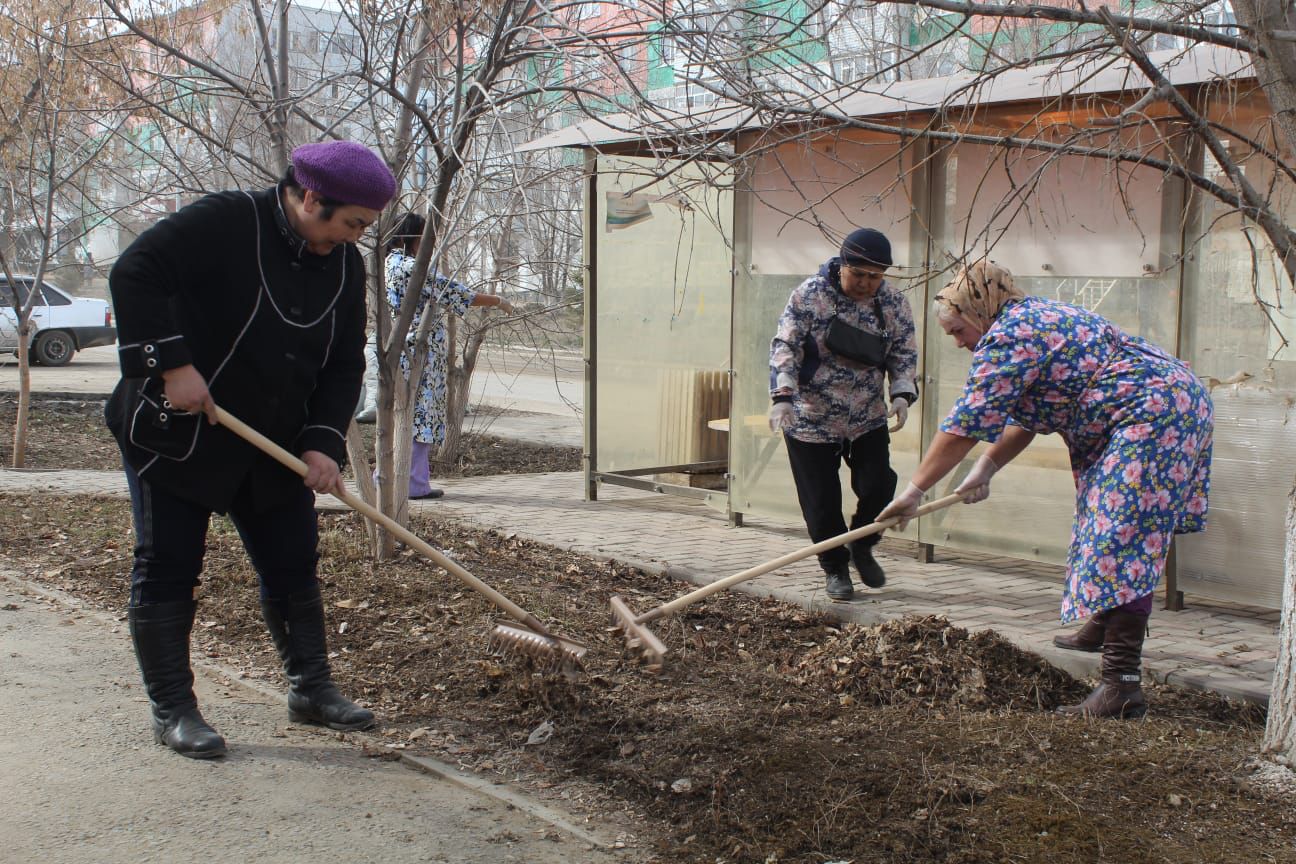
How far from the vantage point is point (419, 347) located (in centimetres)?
629

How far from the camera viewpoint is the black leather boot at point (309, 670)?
13.7 ft

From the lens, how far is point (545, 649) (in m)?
4.21

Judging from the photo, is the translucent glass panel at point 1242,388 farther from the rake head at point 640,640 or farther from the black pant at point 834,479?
the rake head at point 640,640

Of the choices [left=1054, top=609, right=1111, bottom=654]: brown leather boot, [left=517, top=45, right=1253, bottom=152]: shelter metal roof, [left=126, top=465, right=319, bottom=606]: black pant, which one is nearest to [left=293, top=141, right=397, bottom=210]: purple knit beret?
[left=517, top=45, right=1253, bottom=152]: shelter metal roof

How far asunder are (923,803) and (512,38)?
3.48m

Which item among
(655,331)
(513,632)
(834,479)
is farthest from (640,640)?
(655,331)

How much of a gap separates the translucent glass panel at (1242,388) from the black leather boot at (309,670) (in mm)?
3833

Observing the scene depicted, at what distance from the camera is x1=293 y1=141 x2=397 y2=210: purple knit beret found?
375 cm

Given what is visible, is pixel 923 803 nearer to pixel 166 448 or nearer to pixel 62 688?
pixel 166 448

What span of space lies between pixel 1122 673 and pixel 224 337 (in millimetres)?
3070

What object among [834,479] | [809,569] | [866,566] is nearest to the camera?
[834,479]

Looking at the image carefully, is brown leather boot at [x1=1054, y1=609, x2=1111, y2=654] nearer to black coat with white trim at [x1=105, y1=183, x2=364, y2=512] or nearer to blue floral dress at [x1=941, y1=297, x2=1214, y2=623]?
blue floral dress at [x1=941, y1=297, x2=1214, y2=623]

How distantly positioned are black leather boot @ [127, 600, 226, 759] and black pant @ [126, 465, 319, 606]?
6 centimetres

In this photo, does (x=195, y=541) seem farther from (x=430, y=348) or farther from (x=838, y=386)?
(x=430, y=348)
